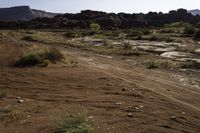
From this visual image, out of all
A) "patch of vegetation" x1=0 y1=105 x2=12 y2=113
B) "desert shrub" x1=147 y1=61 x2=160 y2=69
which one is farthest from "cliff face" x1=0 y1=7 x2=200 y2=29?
"patch of vegetation" x1=0 y1=105 x2=12 y2=113

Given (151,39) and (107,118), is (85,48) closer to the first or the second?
(151,39)

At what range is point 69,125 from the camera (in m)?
8.73

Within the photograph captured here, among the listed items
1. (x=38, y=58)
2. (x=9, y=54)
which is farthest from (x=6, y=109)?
(x=9, y=54)

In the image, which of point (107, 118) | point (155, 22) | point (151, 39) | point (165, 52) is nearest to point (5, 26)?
point (155, 22)

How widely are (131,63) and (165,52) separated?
6.26 metres

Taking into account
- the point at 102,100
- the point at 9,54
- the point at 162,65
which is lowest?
the point at 162,65

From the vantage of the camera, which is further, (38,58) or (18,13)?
(18,13)

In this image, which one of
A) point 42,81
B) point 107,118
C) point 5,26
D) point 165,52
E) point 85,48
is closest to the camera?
point 107,118

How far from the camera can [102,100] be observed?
11.8 m

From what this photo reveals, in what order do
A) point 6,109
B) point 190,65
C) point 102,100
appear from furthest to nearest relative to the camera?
point 190,65 < point 102,100 < point 6,109

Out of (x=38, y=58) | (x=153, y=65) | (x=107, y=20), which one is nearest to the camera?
(x=38, y=58)

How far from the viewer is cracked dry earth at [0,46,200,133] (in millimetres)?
9359

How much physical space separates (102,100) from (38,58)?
26.1 feet

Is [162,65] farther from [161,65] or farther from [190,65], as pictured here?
[190,65]
